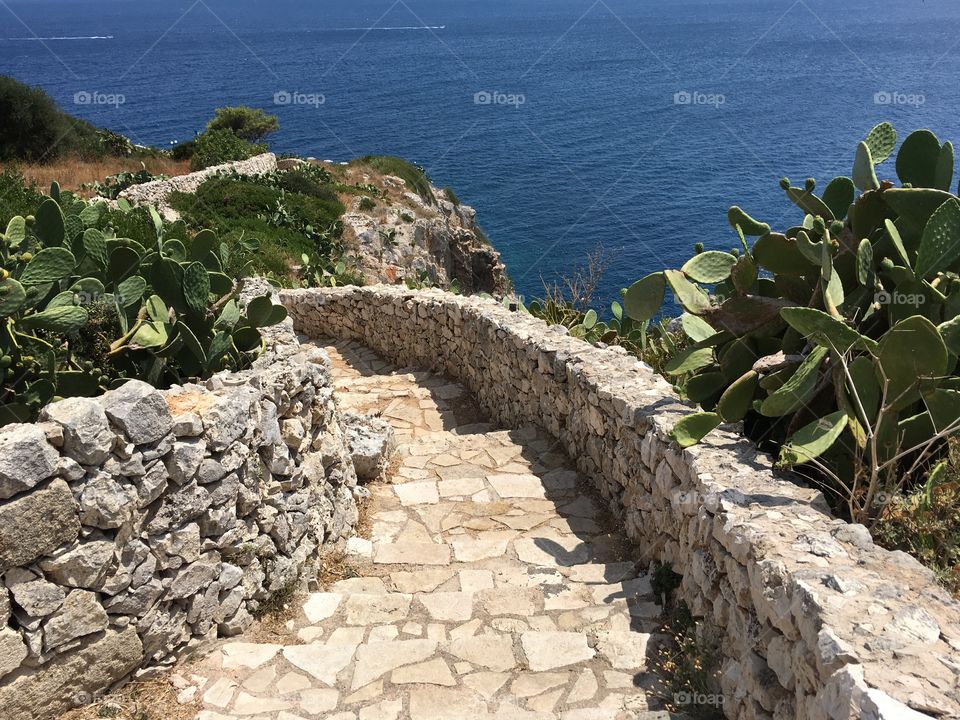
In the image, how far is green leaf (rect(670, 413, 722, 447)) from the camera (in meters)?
4.05

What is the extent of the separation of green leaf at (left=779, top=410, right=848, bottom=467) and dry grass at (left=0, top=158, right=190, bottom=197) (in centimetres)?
2208

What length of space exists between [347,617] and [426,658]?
0.72 metres

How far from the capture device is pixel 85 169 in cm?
2608

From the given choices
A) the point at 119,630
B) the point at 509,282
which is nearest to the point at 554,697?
the point at 119,630

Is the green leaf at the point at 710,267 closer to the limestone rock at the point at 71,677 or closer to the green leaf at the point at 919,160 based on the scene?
the green leaf at the point at 919,160

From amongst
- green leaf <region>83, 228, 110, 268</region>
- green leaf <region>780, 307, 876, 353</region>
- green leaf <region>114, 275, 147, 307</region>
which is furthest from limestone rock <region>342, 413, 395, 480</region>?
green leaf <region>780, 307, 876, 353</region>

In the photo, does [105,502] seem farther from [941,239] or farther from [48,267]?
[941,239]

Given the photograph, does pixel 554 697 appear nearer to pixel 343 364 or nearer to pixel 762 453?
pixel 762 453

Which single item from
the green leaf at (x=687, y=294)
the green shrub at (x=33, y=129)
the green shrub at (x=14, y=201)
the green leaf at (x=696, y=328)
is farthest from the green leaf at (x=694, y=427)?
the green shrub at (x=33, y=129)

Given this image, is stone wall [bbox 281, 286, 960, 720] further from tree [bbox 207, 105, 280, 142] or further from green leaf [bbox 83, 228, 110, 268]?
tree [bbox 207, 105, 280, 142]

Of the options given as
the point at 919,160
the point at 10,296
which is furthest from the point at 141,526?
the point at 919,160

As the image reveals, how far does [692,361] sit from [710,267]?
0.61m

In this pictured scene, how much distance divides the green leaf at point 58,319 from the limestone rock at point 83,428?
0.94 metres

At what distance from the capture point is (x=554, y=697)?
3439 millimetres
